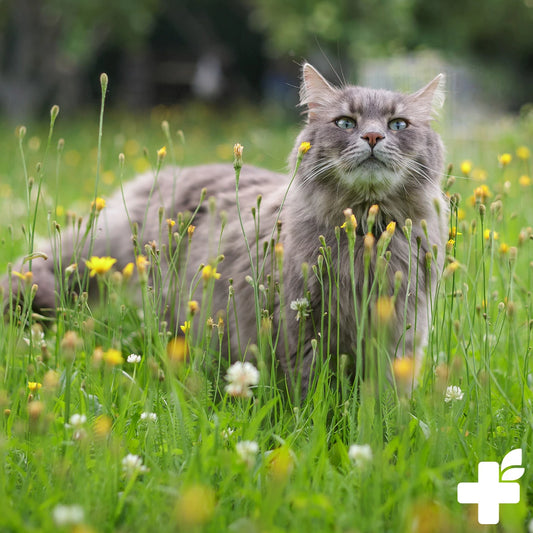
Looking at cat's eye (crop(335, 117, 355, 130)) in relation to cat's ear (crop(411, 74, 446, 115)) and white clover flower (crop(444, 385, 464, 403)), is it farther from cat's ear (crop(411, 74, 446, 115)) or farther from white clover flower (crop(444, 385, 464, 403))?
white clover flower (crop(444, 385, 464, 403))

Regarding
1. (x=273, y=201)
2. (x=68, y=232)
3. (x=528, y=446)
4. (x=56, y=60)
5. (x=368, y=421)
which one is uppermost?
(x=56, y=60)

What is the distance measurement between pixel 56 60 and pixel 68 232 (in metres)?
12.5

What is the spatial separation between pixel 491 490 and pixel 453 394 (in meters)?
0.41

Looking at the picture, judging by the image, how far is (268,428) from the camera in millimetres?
2148

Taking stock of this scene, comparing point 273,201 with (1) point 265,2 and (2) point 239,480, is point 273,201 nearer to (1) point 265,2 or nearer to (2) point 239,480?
(2) point 239,480

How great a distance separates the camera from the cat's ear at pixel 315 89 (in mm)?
2838

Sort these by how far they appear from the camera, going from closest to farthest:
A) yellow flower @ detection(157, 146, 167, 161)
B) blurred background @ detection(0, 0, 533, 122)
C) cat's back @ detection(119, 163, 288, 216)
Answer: yellow flower @ detection(157, 146, 167, 161) < cat's back @ detection(119, 163, 288, 216) < blurred background @ detection(0, 0, 533, 122)

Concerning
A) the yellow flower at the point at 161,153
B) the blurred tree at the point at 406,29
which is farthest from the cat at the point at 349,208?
the blurred tree at the point at 406,29

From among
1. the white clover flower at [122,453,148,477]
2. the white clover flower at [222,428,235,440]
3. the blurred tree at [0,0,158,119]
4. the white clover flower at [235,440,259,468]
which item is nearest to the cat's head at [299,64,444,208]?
the white clover flower at [222,428,235,440]

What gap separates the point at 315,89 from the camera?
2865mm

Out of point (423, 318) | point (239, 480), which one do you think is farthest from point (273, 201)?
point (239, 480)

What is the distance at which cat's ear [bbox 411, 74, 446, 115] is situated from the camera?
2891 mm

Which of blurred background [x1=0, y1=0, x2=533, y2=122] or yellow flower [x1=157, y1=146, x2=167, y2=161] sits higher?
blurred background [x1=0, y1=0, x2=533, y2=122]

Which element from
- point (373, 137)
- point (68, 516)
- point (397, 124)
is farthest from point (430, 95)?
point (68, 516)
